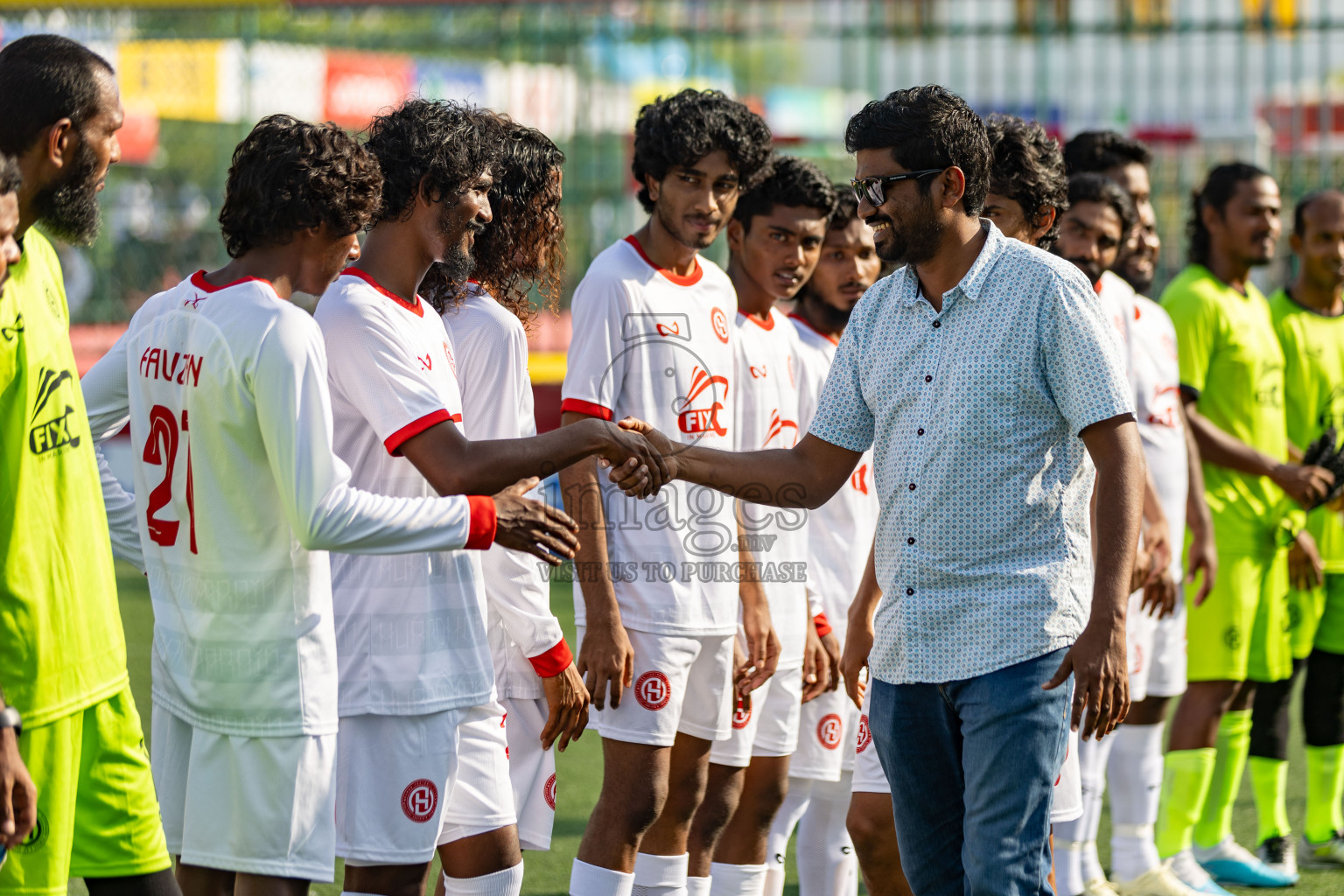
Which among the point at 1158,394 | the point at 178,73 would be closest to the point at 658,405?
the point at 1158,394

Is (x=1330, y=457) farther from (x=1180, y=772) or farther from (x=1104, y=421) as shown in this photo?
(x=1104, y=421)

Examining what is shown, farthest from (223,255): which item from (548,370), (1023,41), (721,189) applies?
(721,189)

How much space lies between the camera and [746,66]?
43.7 ft

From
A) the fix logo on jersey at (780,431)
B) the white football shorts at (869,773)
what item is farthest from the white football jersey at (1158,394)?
the white football shorts at (869,773)

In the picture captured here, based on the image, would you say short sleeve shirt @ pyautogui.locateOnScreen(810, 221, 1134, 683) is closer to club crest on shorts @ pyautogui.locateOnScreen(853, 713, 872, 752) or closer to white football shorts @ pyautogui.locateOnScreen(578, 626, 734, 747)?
club crest on shorts @ pyautogui.locateOnScreen(853, 713, 872, 752)

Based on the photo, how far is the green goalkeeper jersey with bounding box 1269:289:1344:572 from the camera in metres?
6.15

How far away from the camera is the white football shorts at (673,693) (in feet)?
13.1

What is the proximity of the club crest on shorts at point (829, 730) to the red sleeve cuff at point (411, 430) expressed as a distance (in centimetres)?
208

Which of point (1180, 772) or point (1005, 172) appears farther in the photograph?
point (1180, 772)

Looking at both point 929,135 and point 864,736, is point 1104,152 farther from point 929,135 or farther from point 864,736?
point 864,736

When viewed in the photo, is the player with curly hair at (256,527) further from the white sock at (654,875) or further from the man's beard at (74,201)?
the white sock at (654,875)

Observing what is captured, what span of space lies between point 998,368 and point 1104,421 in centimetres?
25

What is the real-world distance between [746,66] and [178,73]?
507 cm

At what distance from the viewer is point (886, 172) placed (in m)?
3.38
